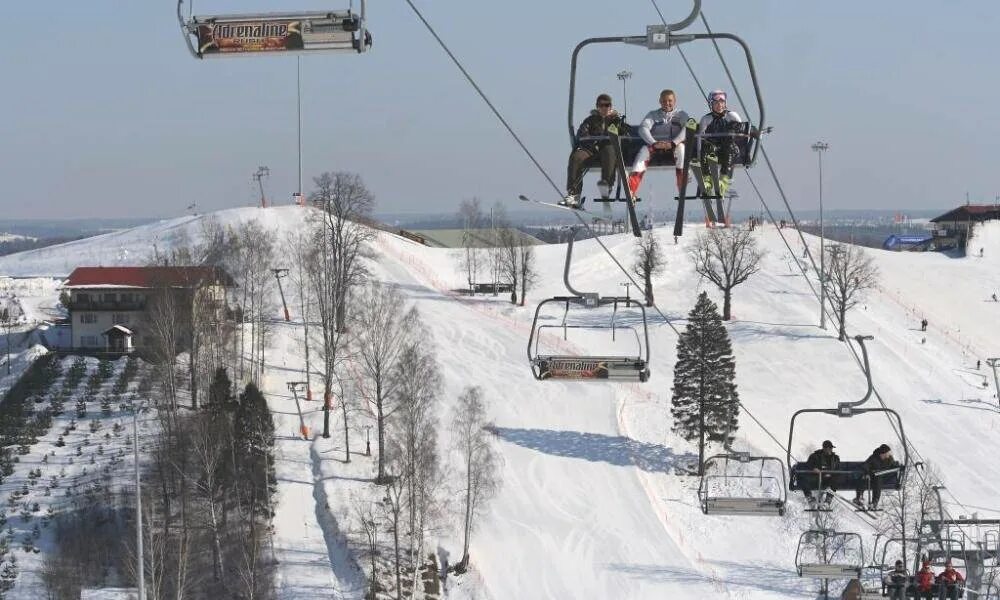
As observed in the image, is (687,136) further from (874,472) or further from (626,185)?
(874,472)

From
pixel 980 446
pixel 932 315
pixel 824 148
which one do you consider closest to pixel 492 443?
pixel 980 446

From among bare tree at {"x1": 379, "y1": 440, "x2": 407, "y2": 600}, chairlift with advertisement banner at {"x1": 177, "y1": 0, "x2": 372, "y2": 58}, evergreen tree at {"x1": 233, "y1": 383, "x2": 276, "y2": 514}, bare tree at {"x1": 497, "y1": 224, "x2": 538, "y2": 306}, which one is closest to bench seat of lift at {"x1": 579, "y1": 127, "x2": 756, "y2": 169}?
chairlift with advertisement banner at {"x1": 177, "y1": 0, "x2": 372, "y2": 58}

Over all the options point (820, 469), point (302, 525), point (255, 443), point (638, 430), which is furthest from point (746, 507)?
point (638, 430)

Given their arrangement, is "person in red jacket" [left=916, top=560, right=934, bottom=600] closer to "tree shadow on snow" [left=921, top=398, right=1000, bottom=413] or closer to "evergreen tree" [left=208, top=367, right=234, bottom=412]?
"evergreen tree" [left=208, top=367, right=234, bottom=412]

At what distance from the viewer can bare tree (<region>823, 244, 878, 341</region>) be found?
74.6 metres

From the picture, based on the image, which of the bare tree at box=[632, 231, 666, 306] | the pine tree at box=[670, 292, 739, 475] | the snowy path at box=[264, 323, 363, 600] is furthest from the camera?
the bare tree at box=[632, 231, 666, 306]

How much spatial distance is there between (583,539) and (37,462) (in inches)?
798

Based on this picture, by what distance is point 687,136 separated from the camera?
15.5 meters

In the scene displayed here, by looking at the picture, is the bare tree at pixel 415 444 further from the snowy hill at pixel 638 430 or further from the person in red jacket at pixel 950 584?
the person in red jacket at pixel 950 584

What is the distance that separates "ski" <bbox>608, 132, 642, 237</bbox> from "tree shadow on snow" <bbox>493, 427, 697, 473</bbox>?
37.8 meters

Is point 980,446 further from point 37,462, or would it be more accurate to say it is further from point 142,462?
point 37,462

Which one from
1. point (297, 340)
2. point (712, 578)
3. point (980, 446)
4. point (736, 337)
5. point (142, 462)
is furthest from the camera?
point (736, 337)

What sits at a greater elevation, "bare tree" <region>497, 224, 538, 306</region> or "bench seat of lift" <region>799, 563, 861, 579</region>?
"bare tree" <region>497, 224, 538, 306</region>

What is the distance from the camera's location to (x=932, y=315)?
86.4 meters
